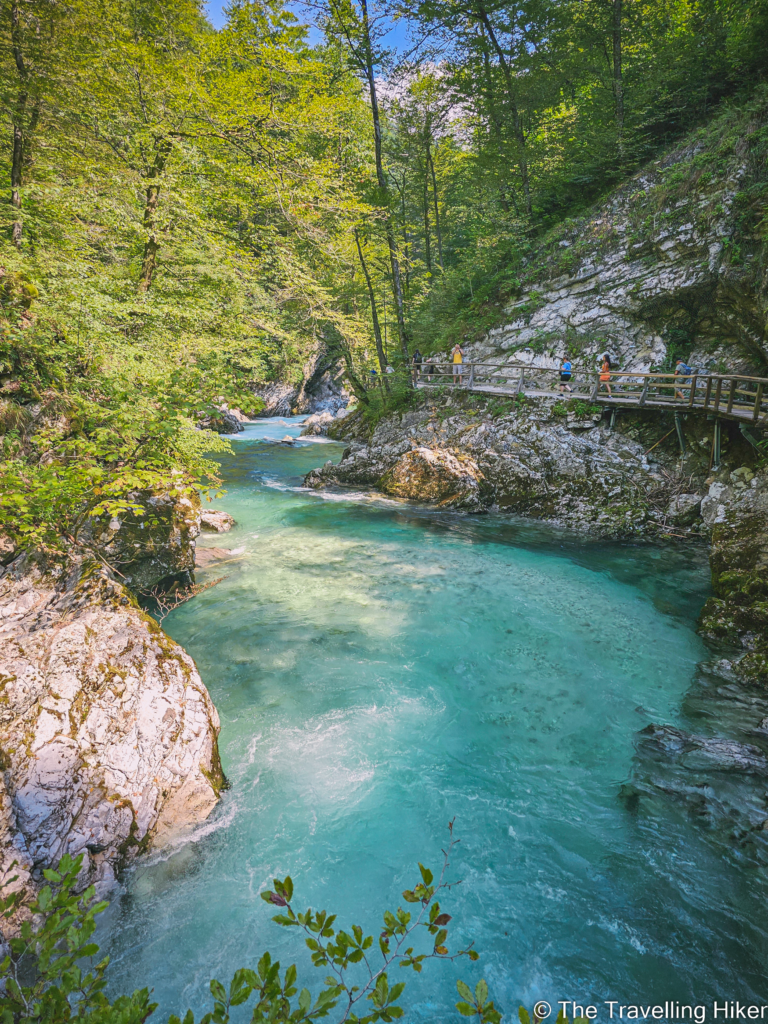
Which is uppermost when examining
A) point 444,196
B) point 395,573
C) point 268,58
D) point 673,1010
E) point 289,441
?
point 444,196

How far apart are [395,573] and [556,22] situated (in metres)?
23.3

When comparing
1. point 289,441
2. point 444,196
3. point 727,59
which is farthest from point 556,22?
point 289,441

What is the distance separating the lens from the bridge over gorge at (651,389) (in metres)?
9.90

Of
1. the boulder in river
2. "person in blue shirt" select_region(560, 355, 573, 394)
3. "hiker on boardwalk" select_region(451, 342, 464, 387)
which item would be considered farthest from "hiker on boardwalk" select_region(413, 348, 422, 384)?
the boulder in river

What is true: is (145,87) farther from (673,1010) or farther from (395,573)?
(673,1010)

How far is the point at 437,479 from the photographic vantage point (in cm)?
1480

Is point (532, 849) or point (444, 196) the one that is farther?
point (444, 196)

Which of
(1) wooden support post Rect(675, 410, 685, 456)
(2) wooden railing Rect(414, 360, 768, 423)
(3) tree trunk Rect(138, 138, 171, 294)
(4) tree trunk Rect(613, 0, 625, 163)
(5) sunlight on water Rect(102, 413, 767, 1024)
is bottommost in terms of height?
(5) sunlight on water Rect(102, 413, 767, 1024)

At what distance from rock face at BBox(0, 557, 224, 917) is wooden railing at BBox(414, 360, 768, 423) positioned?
36.8 ft

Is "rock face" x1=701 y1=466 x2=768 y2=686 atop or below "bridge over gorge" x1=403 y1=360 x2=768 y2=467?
below

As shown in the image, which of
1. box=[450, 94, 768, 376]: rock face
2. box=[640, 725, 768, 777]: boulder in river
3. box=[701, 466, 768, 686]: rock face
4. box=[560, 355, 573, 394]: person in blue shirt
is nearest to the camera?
box=[640, 725, 768, 777]: boulder in river

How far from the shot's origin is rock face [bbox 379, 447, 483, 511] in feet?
46.6

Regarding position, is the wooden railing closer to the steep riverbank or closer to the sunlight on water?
the sunlight on water

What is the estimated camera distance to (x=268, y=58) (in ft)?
24.2
